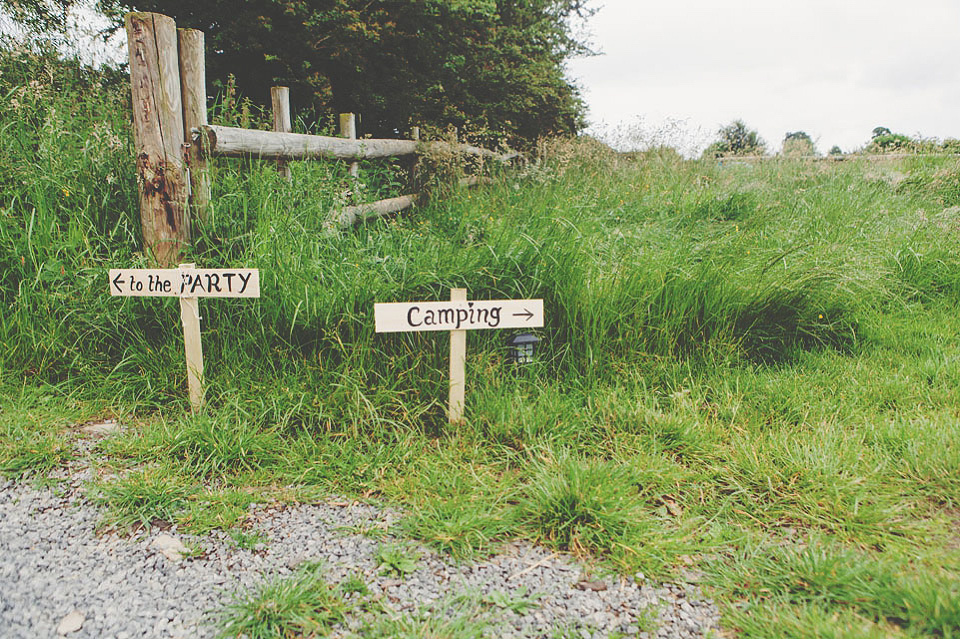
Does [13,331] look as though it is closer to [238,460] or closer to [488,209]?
[238,460]

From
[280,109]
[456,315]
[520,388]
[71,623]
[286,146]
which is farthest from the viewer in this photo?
[280,109]

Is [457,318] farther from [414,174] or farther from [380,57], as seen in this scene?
[380,57]

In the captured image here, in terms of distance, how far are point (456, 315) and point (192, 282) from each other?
4.43 feet

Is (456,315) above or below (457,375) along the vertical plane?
above

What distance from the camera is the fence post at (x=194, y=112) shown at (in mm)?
3576

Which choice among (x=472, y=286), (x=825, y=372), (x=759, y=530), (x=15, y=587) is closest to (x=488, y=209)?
(x=472, y=286)

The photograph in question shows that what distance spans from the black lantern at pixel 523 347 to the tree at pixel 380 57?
445 centimetres

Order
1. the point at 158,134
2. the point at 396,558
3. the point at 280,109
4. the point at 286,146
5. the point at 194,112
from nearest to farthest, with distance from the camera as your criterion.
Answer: the point at 396,558 < the point at 158,134 < the point at 194,112 < the point at 286,146 < the point at 280,109

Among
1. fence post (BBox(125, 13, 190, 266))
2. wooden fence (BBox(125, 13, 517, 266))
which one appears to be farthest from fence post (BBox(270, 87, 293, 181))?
fence post (BBox(125, 13, 190, 266))

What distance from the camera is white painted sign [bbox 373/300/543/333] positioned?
2840mm

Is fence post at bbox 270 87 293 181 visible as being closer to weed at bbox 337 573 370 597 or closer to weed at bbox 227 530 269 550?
weed at bbox 227 530 269 550

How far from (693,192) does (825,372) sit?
3719 mm

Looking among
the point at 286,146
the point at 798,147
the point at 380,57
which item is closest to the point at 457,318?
the point at 286,146

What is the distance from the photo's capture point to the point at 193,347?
3154 mm
